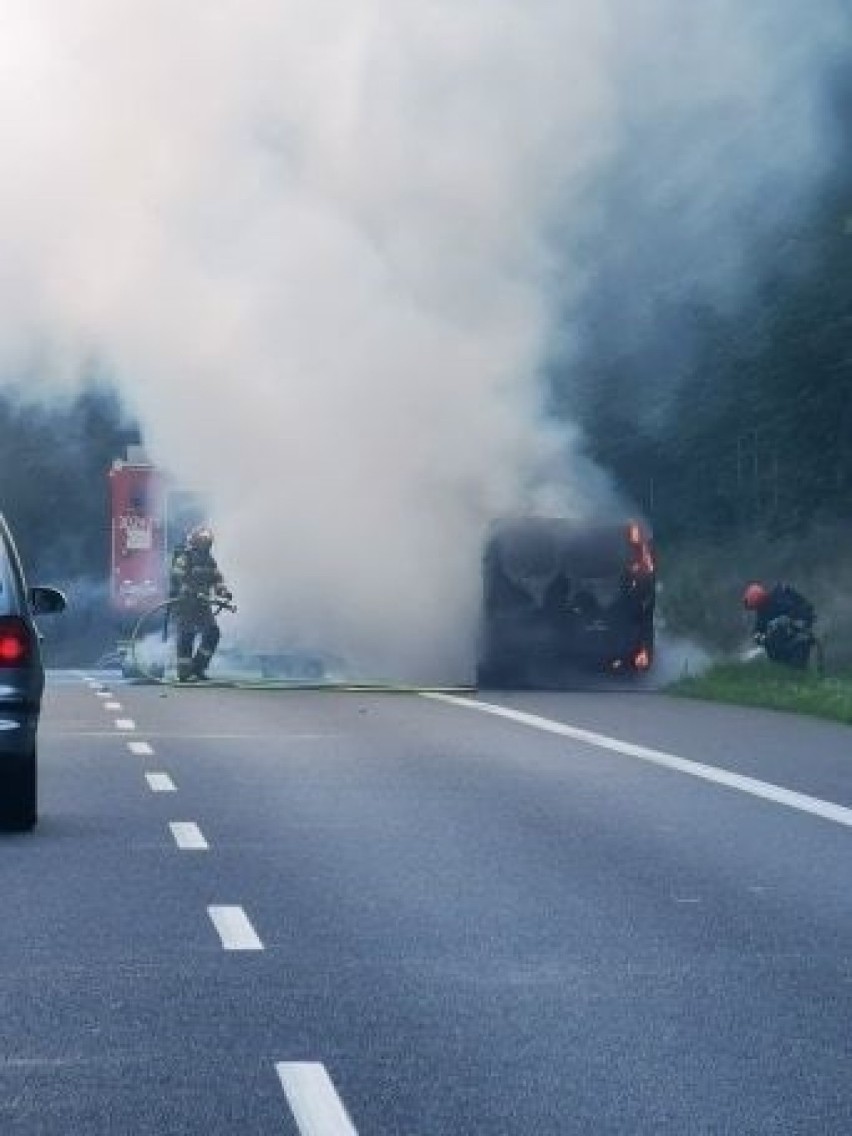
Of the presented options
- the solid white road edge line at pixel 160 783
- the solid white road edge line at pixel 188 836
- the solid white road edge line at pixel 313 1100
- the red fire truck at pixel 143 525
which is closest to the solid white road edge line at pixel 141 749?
the solid white road edge line at pixel 160 783

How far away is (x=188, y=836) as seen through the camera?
1661 centimetres

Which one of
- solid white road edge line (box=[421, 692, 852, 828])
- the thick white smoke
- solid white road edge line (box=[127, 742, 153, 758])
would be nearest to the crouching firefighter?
the thick white smoke

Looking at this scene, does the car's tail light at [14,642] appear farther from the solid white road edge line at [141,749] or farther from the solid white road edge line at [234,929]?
the solid white road edge line at [141,749]

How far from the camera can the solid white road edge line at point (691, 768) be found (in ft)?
60.2

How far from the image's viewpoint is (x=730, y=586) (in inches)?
2183

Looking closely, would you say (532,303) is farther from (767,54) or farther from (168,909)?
(168,909)

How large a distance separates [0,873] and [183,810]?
3.46m

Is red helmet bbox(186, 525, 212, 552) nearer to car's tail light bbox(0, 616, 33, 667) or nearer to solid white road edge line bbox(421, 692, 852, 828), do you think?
solid white road edge line bbox(421, 692, 852, 828)

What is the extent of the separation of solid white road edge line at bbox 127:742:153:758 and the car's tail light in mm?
5800

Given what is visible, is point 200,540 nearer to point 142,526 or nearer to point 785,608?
point 785,608

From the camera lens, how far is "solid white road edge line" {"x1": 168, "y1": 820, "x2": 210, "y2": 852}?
631 inches

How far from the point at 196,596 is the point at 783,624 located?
6.13m

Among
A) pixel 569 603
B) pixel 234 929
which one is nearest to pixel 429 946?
pixel 234 929

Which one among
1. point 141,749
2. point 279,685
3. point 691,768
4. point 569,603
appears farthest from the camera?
point 569,603
